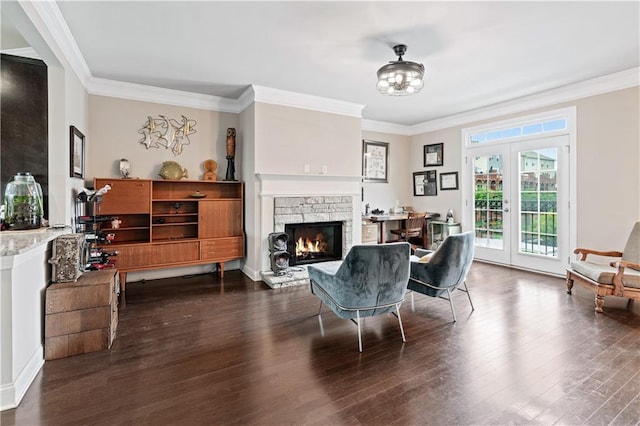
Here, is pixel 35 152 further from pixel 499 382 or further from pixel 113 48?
pixel 499 382

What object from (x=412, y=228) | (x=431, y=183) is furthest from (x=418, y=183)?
(x=412, y=228)

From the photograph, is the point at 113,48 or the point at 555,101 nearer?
the point at 113,48

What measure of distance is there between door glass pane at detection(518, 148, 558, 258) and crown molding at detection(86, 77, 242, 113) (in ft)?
15.7

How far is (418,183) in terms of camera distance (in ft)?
23.2

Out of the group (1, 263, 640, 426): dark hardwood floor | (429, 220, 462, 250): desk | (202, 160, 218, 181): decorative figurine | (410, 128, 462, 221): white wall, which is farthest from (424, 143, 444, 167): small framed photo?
(202, 160, 218, 181): decorative figurine

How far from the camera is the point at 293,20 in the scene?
9.34 feet

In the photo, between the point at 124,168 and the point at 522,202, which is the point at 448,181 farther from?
the point at 124,168

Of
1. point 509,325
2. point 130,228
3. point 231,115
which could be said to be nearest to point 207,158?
point 231,115

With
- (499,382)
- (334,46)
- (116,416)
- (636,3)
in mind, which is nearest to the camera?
(116,416)

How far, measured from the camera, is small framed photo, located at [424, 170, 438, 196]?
671 cm

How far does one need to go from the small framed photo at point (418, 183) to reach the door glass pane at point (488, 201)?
118 cm

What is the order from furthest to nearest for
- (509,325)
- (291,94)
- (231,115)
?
1. (231,115)
2. (291,94)
3. (509,325)

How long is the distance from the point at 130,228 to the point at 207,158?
1522 mm

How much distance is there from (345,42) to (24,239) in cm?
320
